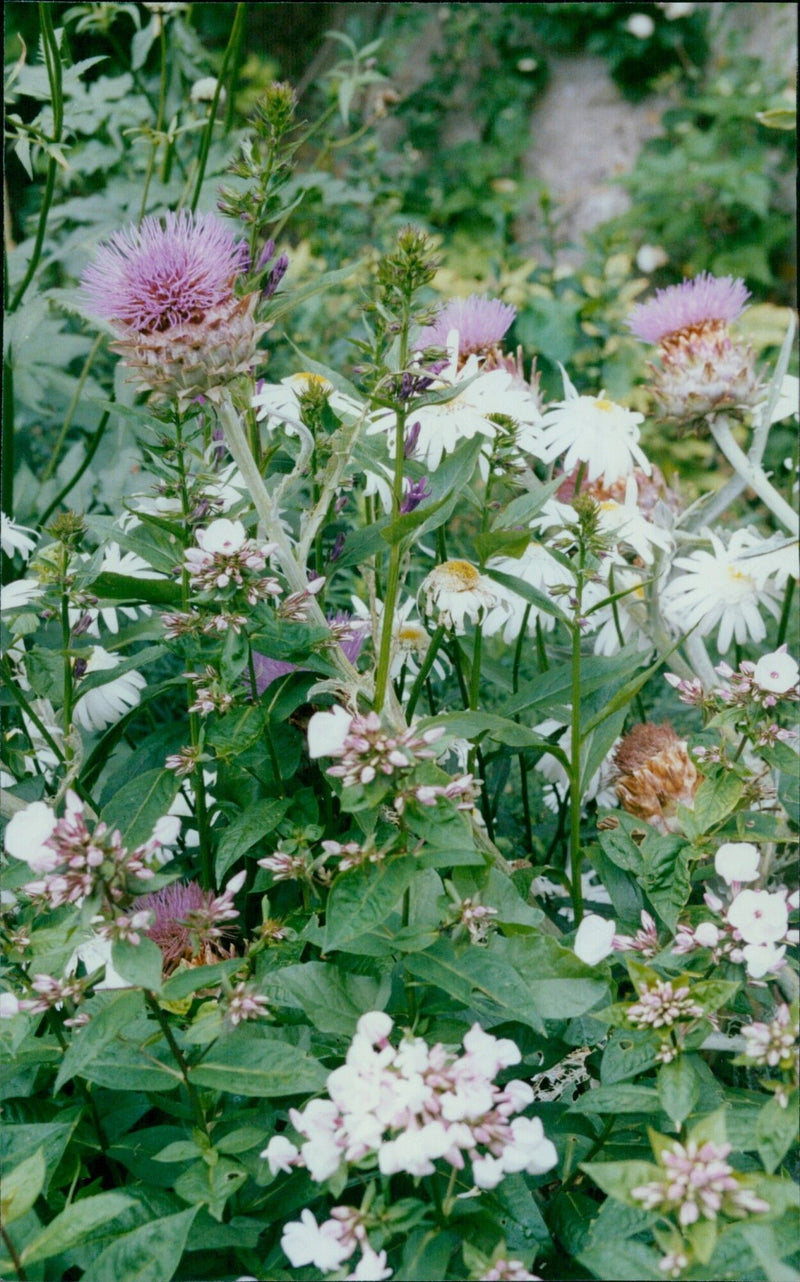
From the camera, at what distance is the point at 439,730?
63 cm

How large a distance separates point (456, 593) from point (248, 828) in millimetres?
218

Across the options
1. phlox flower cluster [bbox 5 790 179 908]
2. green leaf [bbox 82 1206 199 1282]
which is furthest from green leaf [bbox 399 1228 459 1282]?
phlox flower cluster [bbox 5 790 179 908]

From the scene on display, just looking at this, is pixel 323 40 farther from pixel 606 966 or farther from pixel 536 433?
pixel 606 966

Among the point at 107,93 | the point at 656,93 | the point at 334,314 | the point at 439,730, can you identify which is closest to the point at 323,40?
the point at 656,93

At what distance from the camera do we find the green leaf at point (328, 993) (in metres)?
0.66

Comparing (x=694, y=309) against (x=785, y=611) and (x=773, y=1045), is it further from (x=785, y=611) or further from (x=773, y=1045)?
(x=773, y=1045)

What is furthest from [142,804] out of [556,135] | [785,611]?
[556,135]

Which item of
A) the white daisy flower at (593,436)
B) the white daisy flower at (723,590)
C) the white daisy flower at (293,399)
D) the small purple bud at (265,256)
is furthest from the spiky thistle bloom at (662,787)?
the small purple bud at (265,256)

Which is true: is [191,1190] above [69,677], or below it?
below

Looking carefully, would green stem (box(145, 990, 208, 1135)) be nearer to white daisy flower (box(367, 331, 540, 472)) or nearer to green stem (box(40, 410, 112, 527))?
white daisy flower (box(367, 331, 540, 472))

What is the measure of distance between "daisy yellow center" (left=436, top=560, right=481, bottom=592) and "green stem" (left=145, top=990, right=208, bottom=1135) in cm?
35

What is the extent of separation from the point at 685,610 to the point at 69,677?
514mm

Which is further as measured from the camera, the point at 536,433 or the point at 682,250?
the point at 682,250

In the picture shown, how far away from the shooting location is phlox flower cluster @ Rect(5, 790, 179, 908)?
1.91 feet
